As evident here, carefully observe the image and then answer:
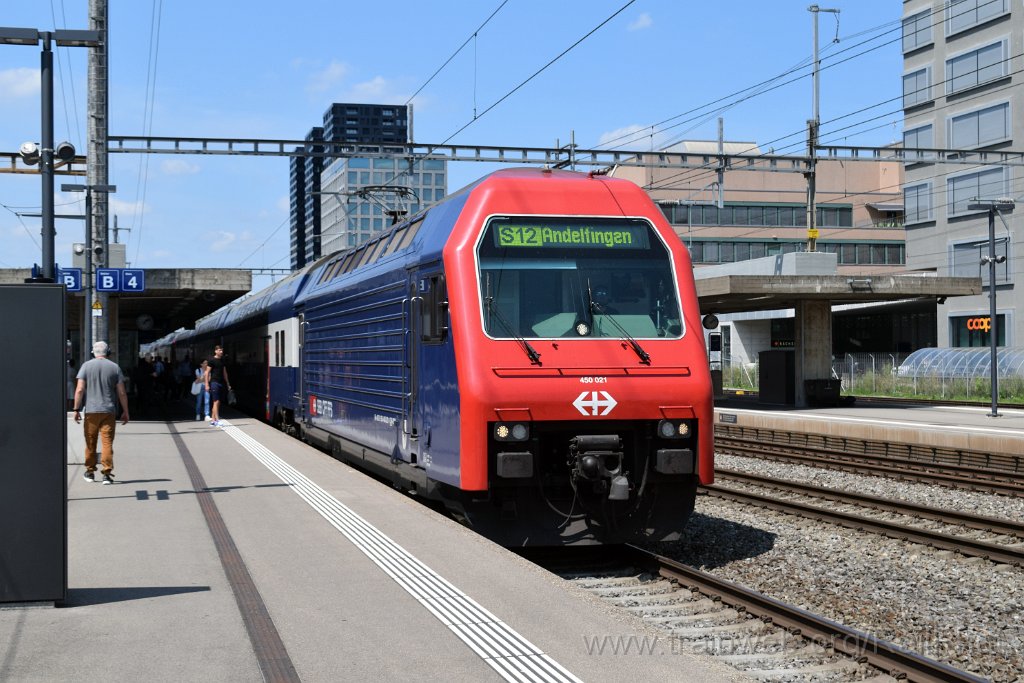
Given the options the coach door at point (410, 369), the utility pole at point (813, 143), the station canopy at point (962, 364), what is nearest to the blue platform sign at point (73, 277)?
the coach door at point (410, 369)

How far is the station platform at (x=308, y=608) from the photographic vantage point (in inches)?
217

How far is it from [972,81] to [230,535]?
165 feet

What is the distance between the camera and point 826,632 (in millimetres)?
7020

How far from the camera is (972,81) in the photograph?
52156mm

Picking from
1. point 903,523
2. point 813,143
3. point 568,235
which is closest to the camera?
point 568,235

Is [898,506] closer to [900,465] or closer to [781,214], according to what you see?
[900,465]

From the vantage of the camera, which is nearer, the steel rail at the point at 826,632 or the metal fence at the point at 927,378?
the steel rail at the point at 826,632

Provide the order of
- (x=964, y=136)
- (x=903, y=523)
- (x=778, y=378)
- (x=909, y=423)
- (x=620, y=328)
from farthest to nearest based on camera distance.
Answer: (x=964, y=136), (x=778, y=378), (x=909, y=423), (x=903, y=523), (x=620, y=328)

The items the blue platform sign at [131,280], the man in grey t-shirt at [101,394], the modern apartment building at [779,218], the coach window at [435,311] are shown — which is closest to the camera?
the coach window at [435,311]

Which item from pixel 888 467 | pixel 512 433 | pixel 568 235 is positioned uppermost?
pixel 568 235

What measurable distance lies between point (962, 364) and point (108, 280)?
2881cm

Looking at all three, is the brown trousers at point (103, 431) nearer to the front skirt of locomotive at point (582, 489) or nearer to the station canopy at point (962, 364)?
the front skirt of locomotive at point (582, 489)

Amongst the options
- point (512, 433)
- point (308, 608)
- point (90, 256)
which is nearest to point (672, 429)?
point (512, 433)

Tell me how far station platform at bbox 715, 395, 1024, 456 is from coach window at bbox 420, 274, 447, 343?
1237 cm
